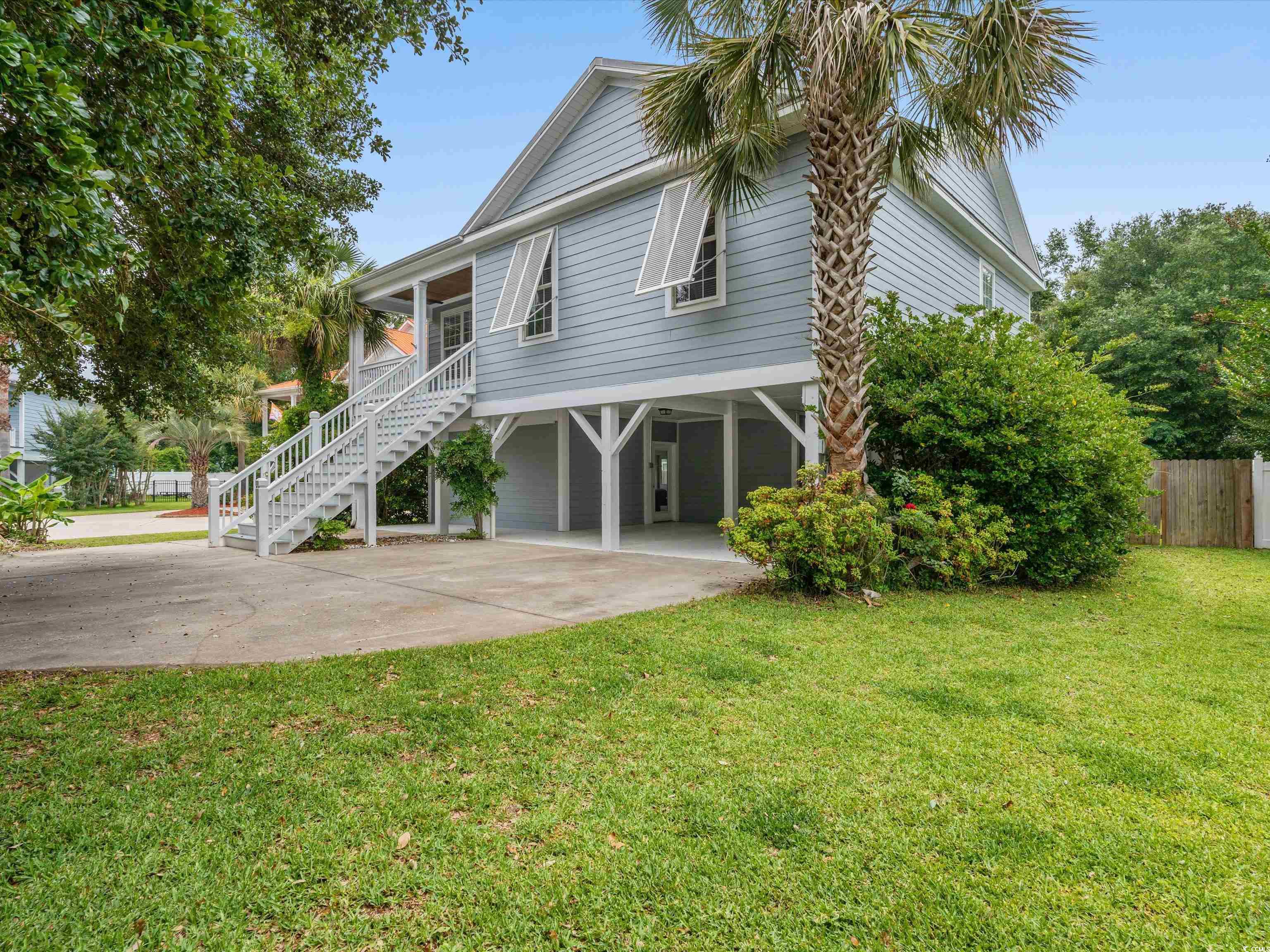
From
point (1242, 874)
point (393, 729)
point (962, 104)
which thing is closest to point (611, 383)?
point (962, 104)

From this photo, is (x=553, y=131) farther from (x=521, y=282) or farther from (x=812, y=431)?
(x=812, y=431)

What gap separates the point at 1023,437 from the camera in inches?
270

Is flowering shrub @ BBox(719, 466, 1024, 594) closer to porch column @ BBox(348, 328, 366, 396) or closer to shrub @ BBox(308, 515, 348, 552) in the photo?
shrub @ BBox(308, 515, 348, 552)

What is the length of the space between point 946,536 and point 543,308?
25.1 feet

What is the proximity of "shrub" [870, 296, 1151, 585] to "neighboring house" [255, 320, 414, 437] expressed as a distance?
1201cm

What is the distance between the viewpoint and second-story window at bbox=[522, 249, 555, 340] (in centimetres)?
1135

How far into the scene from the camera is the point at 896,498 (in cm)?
711

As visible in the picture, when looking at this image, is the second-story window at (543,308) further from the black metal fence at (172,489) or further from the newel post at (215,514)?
Answer: the black metal fence at (172,489)

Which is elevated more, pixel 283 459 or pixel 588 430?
pixel 588 430

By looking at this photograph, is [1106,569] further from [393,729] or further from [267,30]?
[267,30]

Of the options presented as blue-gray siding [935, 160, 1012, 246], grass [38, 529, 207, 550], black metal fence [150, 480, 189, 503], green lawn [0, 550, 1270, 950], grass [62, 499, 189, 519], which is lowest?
green lawn [0, 550, 1270, 950]

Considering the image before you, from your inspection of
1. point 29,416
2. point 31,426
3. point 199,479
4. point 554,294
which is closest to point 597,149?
point 554,294

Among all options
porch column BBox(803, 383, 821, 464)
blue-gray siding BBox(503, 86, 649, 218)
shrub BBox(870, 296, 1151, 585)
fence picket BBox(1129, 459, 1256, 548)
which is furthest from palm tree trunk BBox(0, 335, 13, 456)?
fence picket BBox(1129, 459, 1256, 548)

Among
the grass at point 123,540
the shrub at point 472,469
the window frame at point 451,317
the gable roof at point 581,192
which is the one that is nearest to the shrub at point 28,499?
the gable roof at point 581,192
